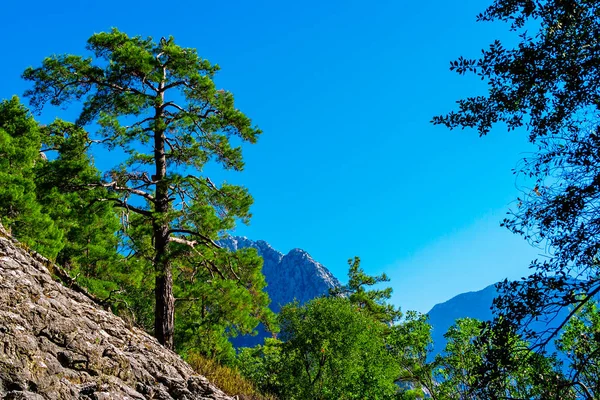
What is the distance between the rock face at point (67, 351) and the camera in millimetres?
5160

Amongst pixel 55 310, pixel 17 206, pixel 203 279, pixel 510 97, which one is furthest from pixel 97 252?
pixel 510 97

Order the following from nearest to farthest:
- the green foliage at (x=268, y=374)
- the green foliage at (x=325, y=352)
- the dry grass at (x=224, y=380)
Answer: the dry grass at (x=224, y=380), the green foliage at (x=325, y=352), the green foliage at (x=268, y=374)

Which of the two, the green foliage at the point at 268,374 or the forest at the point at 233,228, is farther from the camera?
the green foliage at the point at 268,374

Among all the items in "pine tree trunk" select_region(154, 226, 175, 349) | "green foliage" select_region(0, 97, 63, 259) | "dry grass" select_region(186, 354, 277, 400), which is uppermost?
"green foliage" select_region(0, 97, 63, 259)

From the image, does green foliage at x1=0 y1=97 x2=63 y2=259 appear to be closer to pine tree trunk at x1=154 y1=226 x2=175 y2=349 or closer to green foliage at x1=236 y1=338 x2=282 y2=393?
pine tree trunk at x1=154 y1=226 x2=175 y2=349

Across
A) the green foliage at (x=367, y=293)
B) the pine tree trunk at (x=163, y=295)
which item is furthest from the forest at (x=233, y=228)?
the green foliage at (x=367, y=293)

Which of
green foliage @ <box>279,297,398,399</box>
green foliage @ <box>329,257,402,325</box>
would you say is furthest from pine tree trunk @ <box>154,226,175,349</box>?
green foliage @ <box>329,257,402,325</box>

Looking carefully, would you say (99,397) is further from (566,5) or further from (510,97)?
(566,5)

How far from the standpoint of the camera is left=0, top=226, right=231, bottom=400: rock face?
5160mm

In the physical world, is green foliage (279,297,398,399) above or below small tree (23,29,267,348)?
below

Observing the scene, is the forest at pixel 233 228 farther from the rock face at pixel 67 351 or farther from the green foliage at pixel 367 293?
the green foliage at pixel 367 293

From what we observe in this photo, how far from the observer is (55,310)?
655 centimetres

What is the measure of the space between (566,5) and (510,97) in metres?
1.04

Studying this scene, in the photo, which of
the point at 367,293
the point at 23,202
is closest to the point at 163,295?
the point at 23,202
